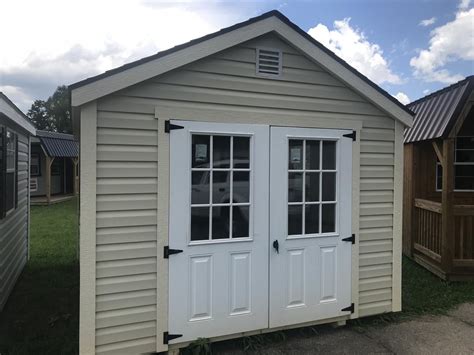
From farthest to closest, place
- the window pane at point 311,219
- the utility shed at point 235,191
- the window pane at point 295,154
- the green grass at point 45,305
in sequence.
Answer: the window pane at point 311,219
the window pane at point 295,154
the green grass at point 45,305
the utility shed at point 235,191

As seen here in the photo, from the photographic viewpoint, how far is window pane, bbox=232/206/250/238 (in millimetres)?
3617

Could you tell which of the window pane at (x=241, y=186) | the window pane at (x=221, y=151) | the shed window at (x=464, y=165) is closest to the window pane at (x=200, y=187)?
the window pane at (x=221, y=151)

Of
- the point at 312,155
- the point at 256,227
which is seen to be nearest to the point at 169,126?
the point at 256,227

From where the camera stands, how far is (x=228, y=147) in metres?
3.55

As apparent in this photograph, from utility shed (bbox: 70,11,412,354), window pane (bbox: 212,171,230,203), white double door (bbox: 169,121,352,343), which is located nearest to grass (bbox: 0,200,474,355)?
white double door (bbox: 169,121,352,343)

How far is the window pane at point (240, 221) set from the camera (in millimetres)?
3617

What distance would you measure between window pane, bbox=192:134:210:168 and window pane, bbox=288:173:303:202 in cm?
93

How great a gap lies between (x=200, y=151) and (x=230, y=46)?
1049 mm

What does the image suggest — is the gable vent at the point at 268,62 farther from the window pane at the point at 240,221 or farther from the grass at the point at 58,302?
the grass at the point at 58,302

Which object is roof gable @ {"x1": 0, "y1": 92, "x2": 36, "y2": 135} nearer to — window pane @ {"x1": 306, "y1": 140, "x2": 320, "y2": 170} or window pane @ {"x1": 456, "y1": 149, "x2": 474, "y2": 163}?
window pane @ {"x1": 306, "y1": 140, "x2": 320, "y2": 170}

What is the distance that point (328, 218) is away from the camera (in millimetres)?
4043

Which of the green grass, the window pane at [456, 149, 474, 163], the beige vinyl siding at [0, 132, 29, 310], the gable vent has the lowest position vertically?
the green grass

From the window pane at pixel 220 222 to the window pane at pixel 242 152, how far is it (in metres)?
0.45

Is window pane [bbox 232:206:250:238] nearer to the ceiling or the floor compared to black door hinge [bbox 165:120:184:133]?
nearer to the floor
